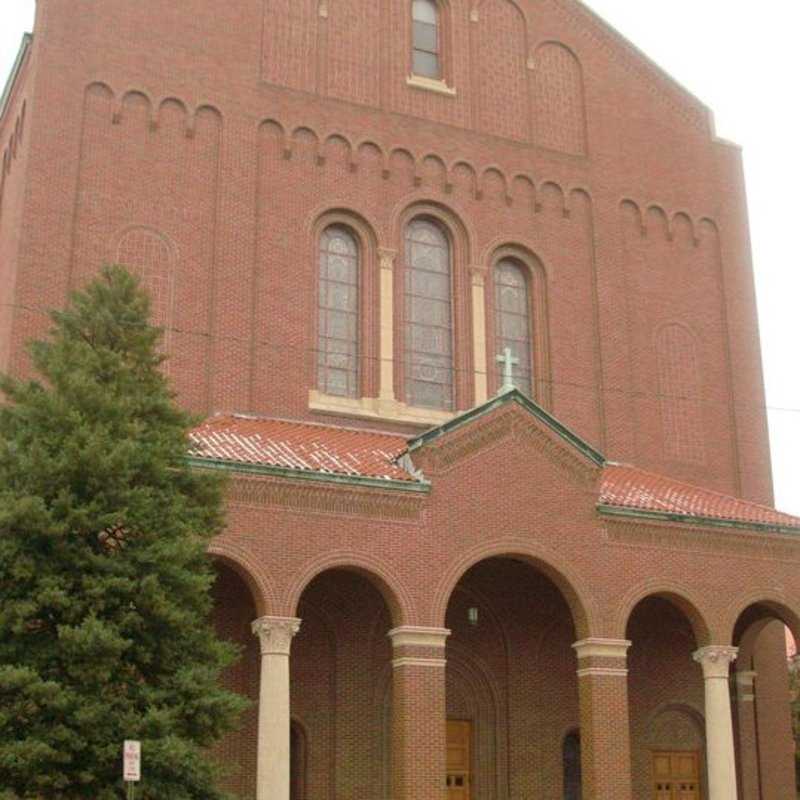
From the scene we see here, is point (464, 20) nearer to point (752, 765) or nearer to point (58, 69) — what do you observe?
point (58, 69)

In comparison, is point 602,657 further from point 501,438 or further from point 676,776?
point 676,776

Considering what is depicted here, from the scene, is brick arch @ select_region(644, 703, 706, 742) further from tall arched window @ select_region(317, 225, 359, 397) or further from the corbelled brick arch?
tall arched window @ select_region(317, 225, 359, 397)

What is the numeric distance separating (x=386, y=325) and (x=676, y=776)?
10469mm

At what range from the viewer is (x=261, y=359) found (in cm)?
2570

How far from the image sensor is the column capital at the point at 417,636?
2111 cm

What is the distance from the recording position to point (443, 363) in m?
27.7

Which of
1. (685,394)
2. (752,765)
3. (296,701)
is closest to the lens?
(296,701)

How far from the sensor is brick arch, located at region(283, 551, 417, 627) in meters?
20.9

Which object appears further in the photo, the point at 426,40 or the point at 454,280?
the point at 426,40

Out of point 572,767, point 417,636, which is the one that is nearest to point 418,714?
point 417,636

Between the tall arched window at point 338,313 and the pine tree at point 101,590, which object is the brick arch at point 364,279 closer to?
the tall arched window at point 338,313

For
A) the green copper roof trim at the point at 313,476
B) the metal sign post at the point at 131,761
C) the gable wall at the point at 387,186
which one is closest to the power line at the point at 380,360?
the gable wall at the point at 387,186

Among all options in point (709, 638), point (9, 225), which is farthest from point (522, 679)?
point (9, 225)

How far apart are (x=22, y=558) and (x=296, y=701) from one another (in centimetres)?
875
